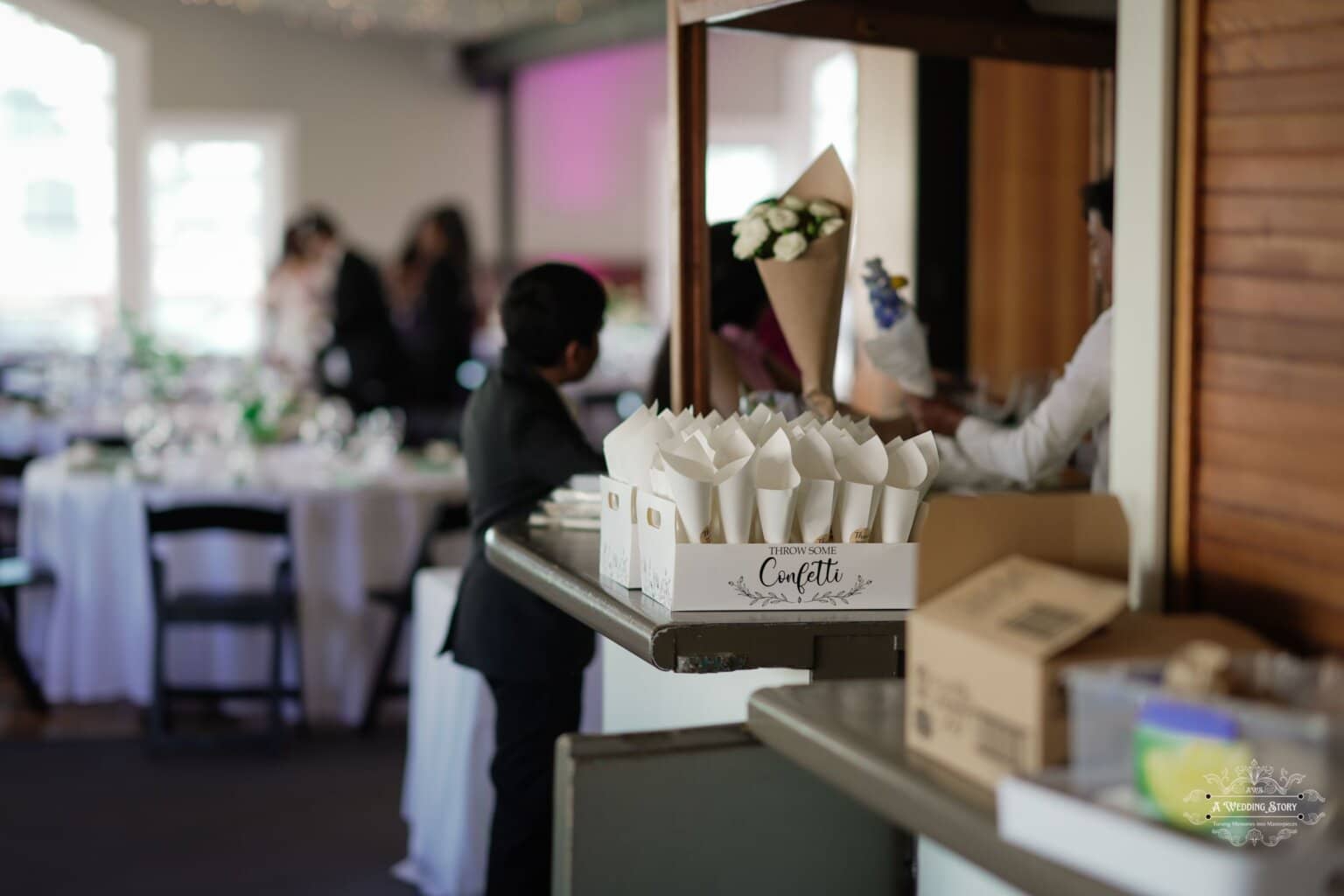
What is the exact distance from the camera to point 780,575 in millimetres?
1937

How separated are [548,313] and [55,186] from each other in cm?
917

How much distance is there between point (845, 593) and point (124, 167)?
10.5 m

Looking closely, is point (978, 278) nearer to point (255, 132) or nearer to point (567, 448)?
point (567, 448)

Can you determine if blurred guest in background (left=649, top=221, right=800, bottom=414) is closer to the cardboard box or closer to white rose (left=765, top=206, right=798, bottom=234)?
white rose (left=765, top=206, right=798, bottom=234)

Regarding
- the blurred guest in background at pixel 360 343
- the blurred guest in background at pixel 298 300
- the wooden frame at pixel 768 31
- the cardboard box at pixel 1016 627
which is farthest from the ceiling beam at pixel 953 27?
the blurred guest in background at pixel 298 300

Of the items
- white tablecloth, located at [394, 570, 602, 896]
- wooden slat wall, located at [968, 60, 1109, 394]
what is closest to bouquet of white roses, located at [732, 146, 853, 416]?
white tablecloth, located at [394, 570, 602, 896]

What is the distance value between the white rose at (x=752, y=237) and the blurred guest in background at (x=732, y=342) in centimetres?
30

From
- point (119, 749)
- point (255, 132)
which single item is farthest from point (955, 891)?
point (255, 132)

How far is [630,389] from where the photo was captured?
29.8ft

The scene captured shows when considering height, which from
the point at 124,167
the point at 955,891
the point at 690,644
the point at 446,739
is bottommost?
the point at 446,739

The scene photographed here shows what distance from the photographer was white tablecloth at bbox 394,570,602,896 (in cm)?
358

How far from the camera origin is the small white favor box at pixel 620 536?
2078 mm

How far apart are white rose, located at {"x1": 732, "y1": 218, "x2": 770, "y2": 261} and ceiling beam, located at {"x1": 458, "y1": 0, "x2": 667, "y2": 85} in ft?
23.7

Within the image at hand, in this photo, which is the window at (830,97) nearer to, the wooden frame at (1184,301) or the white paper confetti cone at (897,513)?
the white paper confetti cone at (897,513)
